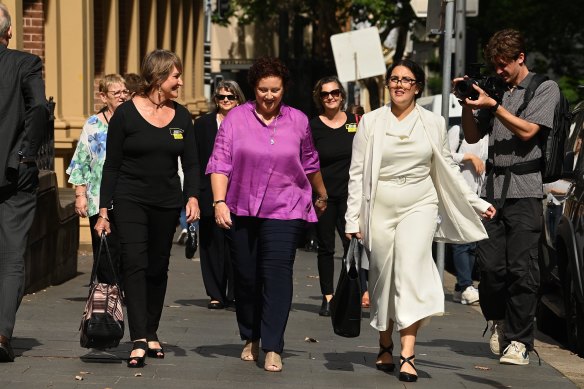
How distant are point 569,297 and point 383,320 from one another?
2107 millimetres

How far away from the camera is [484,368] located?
916 cm

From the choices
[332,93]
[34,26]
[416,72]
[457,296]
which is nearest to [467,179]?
[457,296]

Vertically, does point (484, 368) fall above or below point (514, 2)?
below

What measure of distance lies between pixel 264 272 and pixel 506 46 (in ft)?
6.80

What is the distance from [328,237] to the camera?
1228 centimetres

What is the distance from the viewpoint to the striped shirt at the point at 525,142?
9.30 metres

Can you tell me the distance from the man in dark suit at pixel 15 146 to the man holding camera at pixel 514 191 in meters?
2.53

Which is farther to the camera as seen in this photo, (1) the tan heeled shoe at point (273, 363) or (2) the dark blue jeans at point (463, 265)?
(2) the dark blue jeans at point (463, 265)

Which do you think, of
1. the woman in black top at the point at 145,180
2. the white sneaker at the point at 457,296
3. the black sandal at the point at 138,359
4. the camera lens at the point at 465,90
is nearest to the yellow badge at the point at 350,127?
the white sneaker at the point at 457,296

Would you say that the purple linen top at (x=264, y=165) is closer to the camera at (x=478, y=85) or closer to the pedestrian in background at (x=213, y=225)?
the camera at (x=478, y=85)

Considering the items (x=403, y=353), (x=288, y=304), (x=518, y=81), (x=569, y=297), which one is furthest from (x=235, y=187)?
(x=569, y=297)

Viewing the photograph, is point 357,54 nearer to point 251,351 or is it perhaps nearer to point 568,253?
point 568,253

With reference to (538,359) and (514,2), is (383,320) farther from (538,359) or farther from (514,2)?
(514,2)

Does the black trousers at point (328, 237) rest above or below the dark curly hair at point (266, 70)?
below
